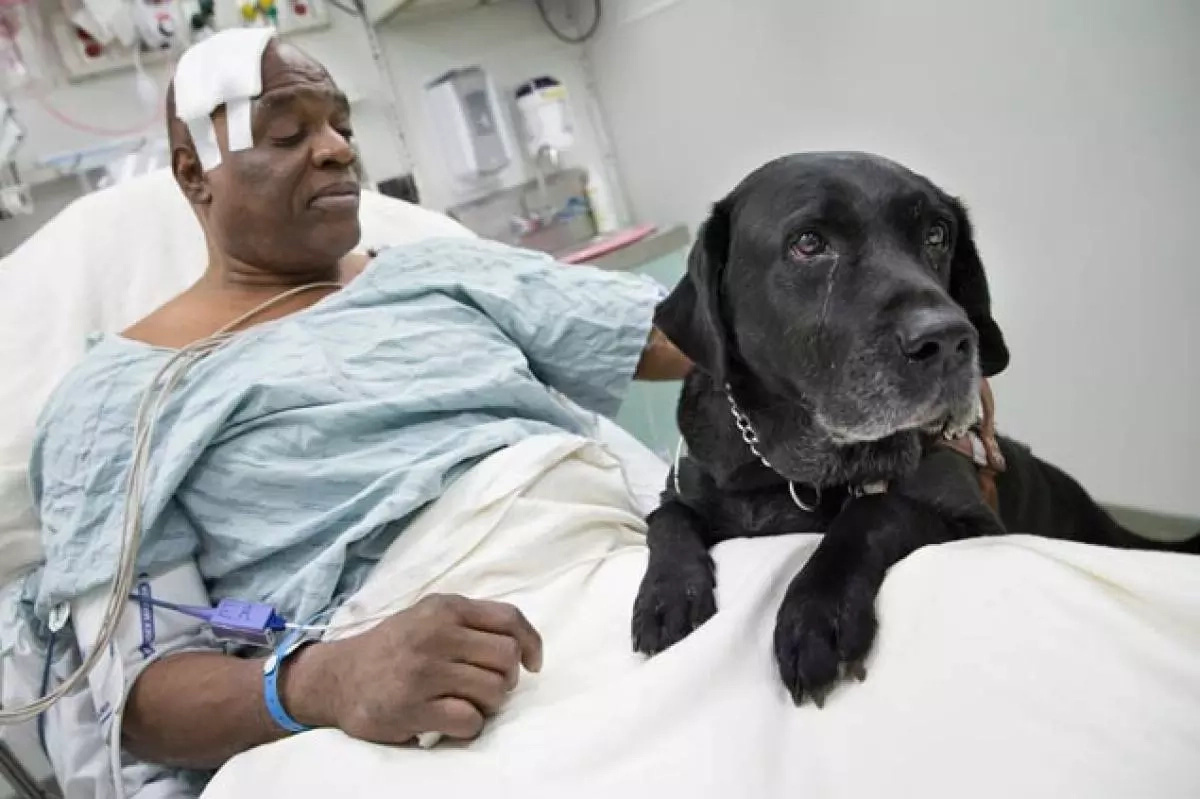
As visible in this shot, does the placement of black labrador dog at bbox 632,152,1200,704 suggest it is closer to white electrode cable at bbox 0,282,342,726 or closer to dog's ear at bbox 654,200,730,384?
dog's ear at bbox 654,200,730,384

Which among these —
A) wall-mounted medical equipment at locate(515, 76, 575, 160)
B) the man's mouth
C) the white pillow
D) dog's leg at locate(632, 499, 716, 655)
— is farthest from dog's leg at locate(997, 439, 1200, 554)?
wall-mounted medical equipment at locate(515, 76, 575, 160)

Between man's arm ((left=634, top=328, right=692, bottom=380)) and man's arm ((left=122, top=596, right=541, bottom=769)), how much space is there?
0.59m

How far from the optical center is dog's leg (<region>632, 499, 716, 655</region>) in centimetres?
73

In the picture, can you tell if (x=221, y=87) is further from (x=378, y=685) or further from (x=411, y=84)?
(x=411, y=84)

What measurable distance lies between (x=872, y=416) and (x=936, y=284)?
128mm

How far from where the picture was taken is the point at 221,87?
1197 millimetres

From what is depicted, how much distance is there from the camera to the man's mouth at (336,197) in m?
1.21

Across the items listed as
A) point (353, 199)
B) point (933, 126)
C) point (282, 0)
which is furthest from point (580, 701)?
point (282, 0)

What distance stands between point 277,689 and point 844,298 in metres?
0.62

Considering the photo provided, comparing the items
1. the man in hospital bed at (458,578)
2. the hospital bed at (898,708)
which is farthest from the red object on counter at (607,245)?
the hospital bed at (898,708)

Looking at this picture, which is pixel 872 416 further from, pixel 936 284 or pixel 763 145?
pixel 763 145

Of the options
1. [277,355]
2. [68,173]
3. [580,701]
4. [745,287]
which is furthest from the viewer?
[68,173]

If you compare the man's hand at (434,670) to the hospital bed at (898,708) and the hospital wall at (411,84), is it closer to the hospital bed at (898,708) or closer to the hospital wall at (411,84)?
the hospital bed at (898,708)

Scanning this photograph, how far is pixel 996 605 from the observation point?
0.57 m
